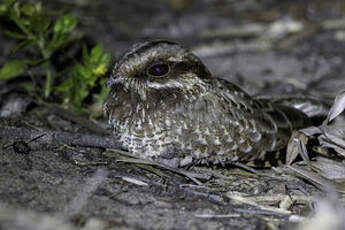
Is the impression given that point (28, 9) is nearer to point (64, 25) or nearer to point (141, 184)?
point (64, 25)

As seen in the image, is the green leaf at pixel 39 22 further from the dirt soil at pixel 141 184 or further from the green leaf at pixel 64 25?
the dirt soil at pixel 141 184

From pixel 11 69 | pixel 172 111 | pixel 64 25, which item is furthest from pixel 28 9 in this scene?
pixel 172 111

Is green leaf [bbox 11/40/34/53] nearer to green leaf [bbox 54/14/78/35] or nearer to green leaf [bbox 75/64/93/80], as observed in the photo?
green leaf [bbox 54/14/78/35]

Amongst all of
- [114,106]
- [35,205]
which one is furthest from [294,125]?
[35,205]

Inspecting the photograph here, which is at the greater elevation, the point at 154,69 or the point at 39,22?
the point at 39,22

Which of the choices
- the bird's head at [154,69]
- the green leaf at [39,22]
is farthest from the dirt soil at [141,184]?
the green leaf at [39,22]

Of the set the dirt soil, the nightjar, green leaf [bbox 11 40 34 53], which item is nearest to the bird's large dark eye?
the nightjar

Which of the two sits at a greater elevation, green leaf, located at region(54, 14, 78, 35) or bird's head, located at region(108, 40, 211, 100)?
green leaf, located at region(54, 14, 78, 35)

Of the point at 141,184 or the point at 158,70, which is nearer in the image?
the point at 141,184
